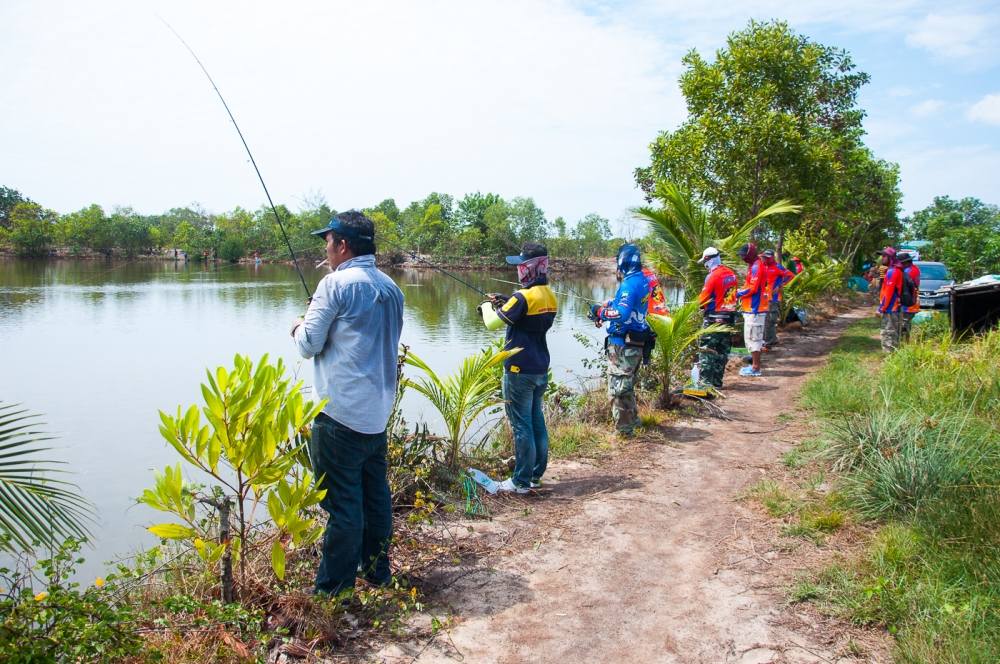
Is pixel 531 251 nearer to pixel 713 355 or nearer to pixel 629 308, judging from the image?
pixel 629 308

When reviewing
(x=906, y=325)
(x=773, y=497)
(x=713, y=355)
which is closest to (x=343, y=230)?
(x=773, y=497)

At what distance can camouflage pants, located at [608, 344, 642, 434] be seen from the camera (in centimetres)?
625

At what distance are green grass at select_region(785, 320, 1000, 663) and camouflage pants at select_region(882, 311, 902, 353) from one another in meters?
2.95

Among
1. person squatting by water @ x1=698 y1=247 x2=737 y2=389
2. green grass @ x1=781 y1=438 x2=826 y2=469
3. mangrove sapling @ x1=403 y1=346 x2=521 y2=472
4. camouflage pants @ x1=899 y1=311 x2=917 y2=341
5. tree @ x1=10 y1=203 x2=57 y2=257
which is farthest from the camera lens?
tree @ x1=10 y1=203 x2=57 y2=257

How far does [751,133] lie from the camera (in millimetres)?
11570

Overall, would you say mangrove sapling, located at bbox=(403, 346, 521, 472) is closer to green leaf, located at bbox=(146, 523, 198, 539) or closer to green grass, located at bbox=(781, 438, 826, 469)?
green leaf, located at bbox=(146, 523, 198, 539)

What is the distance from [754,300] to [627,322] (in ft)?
13.5

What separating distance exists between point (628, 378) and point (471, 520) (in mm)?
2340

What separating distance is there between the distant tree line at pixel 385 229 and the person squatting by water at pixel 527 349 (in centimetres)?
644

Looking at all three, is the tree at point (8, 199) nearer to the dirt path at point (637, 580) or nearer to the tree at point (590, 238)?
the tree at point (590, 238)

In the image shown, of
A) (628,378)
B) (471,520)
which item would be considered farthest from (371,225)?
(628,378)

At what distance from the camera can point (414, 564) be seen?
382cm

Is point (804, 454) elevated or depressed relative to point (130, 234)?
depressed

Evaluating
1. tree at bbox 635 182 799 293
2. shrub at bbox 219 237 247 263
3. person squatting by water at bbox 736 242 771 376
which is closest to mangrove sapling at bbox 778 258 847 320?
tree at bbox 635 182 799 293
